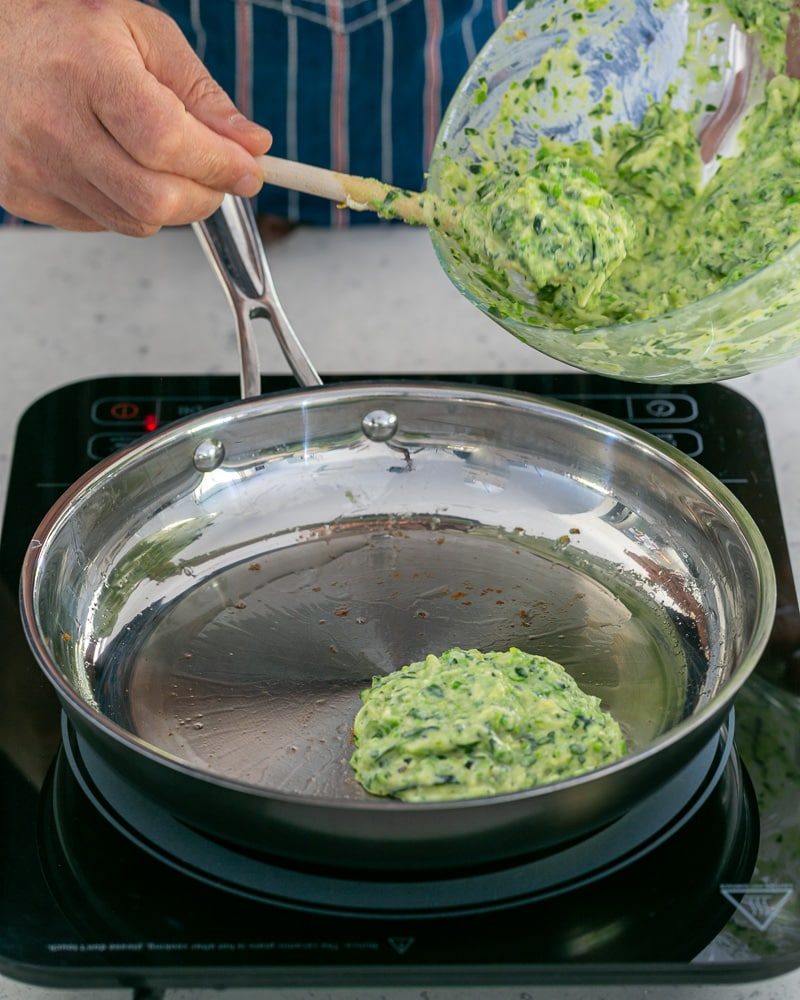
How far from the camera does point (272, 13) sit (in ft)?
4.29

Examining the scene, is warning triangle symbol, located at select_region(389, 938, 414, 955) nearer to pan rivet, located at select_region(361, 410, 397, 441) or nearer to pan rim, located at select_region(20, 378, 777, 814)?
pan rim, located at select_region(20, 378, 777, 814)

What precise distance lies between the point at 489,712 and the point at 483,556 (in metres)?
0.26

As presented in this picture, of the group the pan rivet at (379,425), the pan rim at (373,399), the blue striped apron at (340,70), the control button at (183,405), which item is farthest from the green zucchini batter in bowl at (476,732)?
the blue striped apron at (340,70)

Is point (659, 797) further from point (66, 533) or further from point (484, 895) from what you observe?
point (66, 533)

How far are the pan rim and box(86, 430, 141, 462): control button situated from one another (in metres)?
0.10

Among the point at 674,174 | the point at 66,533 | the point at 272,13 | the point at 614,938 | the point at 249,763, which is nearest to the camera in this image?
the point at 614,938

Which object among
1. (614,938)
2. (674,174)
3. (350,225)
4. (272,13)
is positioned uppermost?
(272,13)

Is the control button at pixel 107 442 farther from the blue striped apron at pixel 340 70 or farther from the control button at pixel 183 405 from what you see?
the blue striped apron at pixel 340 70

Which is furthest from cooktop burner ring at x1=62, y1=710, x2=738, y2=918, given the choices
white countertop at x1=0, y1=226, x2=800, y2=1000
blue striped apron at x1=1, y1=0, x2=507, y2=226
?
blue striped apron at x1=1, y1=0, x2=507, y2=226

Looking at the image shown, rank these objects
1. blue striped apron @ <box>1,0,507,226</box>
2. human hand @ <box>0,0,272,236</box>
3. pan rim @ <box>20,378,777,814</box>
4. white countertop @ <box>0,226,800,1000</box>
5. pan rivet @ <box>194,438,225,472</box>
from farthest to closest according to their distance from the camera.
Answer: blue striped apron @ <box>1,0,507,226</box>, white countertop @ <box>0,226,800,1000</box>, pan rivet @ <box>194,438,225,472</box>, human hand @ <box>0,0,272,236</box>, pan rim @ <box>20,378,777,814</box>

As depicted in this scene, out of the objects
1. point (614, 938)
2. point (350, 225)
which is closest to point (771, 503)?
point (614, 938)

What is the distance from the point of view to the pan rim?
0.62 m

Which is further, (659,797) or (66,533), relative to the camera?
(66,533)

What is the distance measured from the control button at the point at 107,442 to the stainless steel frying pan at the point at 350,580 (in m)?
0.09
